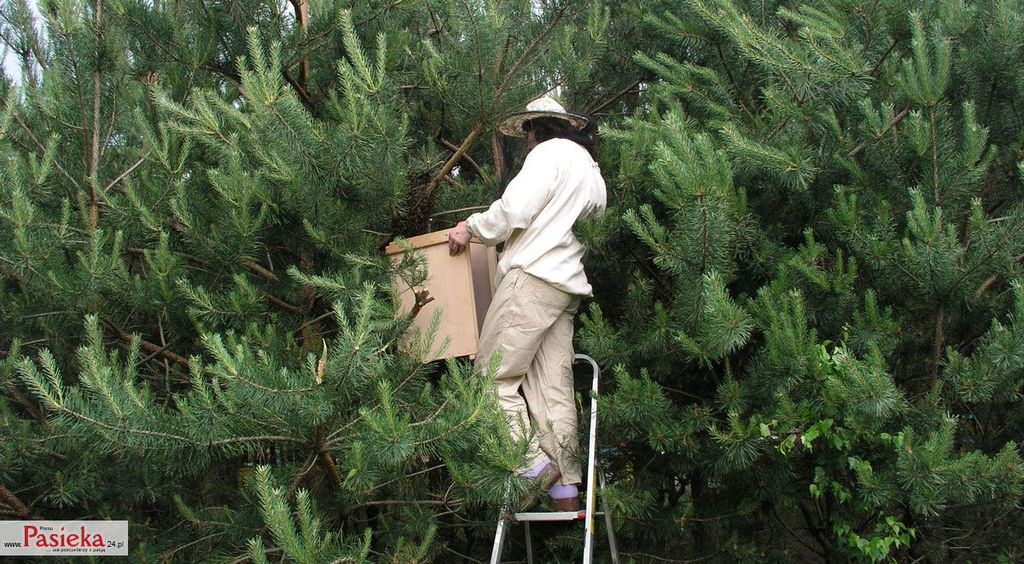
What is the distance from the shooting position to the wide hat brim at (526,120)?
12.6 ft

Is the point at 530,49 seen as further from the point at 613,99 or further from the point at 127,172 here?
the point at 127,172

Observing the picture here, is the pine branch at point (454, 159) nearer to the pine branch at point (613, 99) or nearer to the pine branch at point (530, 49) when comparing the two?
the pine branch at point (530, 49)

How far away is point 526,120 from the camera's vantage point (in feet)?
13.0

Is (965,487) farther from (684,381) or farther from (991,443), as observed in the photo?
(684,381)

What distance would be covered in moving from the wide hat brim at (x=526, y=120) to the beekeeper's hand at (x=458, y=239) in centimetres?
62

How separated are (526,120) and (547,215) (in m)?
0.54

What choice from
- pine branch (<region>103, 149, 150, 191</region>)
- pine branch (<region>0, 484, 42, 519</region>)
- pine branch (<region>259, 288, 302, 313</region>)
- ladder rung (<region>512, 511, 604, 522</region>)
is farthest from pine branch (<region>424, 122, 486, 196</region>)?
pine branch (<region>0, 484, 42, 519</region>)

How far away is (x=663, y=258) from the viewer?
11.0 ft

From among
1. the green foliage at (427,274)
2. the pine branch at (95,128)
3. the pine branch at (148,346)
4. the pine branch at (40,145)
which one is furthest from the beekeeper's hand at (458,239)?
the pine branch at (40,145)

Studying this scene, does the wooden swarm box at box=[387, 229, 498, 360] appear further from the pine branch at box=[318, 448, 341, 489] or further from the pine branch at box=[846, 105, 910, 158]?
the pine branch at box=[846, 105, 910, 158]

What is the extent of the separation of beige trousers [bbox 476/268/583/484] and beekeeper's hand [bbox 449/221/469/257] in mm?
214

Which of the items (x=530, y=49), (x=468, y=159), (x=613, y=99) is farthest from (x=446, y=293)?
(x=613, y=99)

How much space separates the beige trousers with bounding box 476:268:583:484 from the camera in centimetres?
353

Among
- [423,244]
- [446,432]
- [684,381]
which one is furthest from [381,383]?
[684,381]
